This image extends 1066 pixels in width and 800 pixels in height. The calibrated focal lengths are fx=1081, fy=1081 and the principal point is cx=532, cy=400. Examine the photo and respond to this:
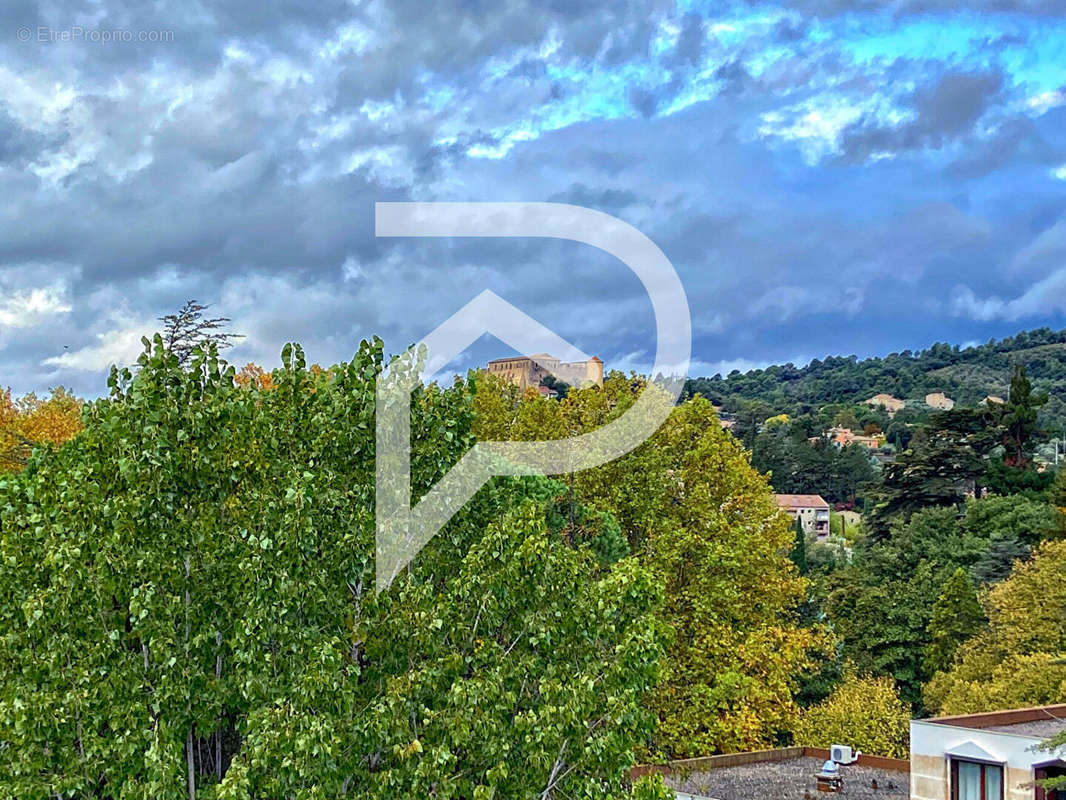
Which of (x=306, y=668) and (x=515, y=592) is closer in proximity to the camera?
(x=306, y=668)

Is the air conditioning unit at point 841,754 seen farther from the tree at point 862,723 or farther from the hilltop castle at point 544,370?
the hilltop castle at point 544,370

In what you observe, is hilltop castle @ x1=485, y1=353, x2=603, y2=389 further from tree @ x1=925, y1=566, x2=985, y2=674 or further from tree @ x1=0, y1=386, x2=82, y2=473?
tree @ x1=925, y1=566, x2=985, y2=674

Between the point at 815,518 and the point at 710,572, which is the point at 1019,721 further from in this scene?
the point at 815,518

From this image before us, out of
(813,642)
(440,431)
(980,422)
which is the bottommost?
(813,642)

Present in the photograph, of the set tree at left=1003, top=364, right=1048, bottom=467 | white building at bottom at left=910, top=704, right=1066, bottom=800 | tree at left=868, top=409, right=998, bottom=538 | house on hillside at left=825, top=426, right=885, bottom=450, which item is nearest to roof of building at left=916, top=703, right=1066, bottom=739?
white building at bottom at left=910, top=704, right=1066, bottom=800

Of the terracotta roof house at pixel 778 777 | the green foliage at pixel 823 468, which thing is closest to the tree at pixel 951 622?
the terracotta roof house at pixel 778 777

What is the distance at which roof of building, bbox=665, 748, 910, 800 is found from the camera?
20422 mm

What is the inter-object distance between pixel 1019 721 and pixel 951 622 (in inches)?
667

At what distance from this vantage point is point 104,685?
25.0 ft

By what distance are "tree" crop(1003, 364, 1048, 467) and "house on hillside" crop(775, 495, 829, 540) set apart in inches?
1219

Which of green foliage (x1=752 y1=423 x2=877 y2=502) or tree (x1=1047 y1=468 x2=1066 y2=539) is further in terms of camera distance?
green foliage (x1=752 y1=423 x2=877 y2=502)

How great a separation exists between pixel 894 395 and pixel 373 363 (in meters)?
158

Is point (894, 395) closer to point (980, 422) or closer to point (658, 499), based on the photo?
point (980, 422)

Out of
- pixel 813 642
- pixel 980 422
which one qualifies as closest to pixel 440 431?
pixel 813 642
